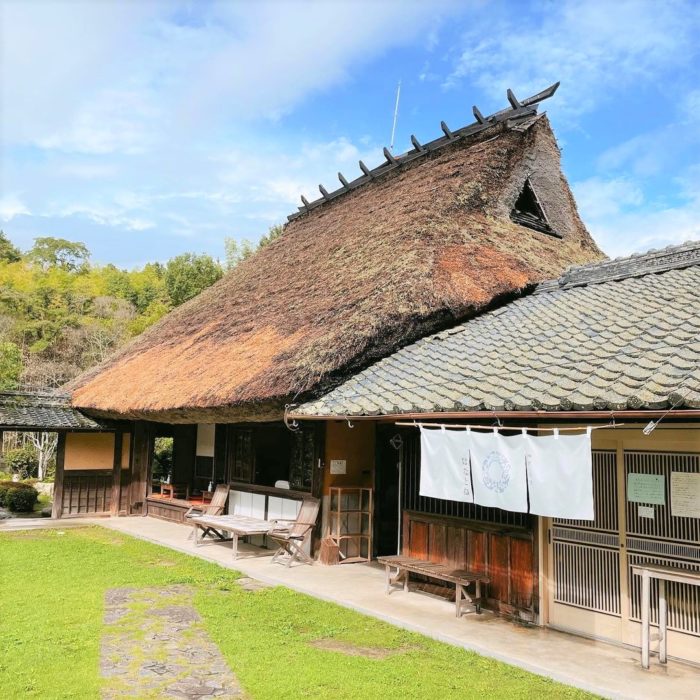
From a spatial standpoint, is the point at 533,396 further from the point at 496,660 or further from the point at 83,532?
the point at 83,532

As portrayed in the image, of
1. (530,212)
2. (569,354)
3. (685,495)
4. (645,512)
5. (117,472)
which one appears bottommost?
(117,472)

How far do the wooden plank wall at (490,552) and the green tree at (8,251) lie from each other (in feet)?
128

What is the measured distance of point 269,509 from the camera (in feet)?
31.1

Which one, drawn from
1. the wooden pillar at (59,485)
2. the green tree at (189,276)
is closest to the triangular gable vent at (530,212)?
the wooden pillar at (59,485)

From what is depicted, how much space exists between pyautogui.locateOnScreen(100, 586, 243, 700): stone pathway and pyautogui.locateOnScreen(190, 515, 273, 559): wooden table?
1.89 meters

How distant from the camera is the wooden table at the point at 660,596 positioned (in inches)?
175

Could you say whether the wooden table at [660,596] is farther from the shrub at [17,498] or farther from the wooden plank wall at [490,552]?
the shrub at [17,498]

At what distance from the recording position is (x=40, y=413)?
11562 mm

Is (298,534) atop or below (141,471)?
below

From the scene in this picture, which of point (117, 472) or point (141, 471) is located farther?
point (141, 471)

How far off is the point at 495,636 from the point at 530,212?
8041mm

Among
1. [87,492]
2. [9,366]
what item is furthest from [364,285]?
[9,366]

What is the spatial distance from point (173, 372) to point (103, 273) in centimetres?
3140

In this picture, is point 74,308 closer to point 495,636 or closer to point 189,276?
point 189,276
